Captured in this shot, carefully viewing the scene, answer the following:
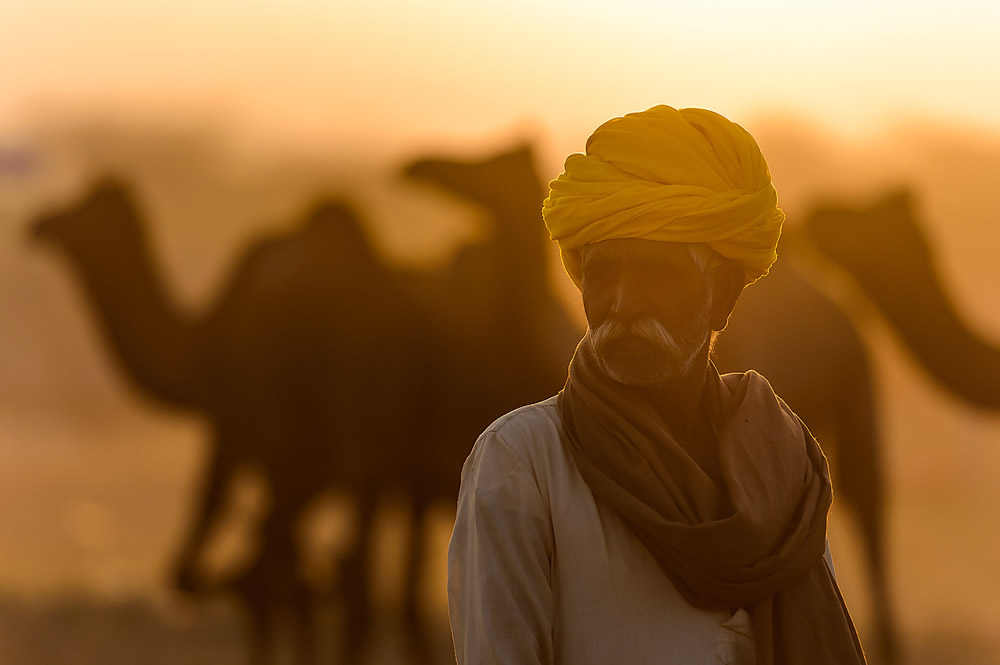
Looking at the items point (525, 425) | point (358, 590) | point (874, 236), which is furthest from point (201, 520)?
point (525, 425)

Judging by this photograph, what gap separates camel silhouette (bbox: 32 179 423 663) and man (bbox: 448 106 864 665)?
86.7 inches

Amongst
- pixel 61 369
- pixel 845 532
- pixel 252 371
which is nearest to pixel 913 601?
pixel 845 532

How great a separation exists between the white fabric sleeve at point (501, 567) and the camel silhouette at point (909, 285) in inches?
96.8

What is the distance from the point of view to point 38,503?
277cm

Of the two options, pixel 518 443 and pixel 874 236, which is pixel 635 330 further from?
pixel 874 236

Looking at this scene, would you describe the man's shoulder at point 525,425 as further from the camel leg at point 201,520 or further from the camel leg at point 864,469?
the camel leg at point 864,469

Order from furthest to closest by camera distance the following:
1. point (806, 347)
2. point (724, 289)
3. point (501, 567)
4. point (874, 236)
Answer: point (874, 236) < point (806, 347) < point (724, 289) < point (501, 567)

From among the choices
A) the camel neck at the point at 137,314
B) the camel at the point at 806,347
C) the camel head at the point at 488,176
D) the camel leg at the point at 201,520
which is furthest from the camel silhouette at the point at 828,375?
the camel neck at the point at 137,314

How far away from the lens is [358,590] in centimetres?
278

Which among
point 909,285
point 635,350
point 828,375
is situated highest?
point 635,350

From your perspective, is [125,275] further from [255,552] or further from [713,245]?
[713,245]

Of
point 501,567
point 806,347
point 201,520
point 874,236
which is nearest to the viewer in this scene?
point 501,567

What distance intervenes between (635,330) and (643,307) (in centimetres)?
2

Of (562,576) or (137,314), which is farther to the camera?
(137,314)
